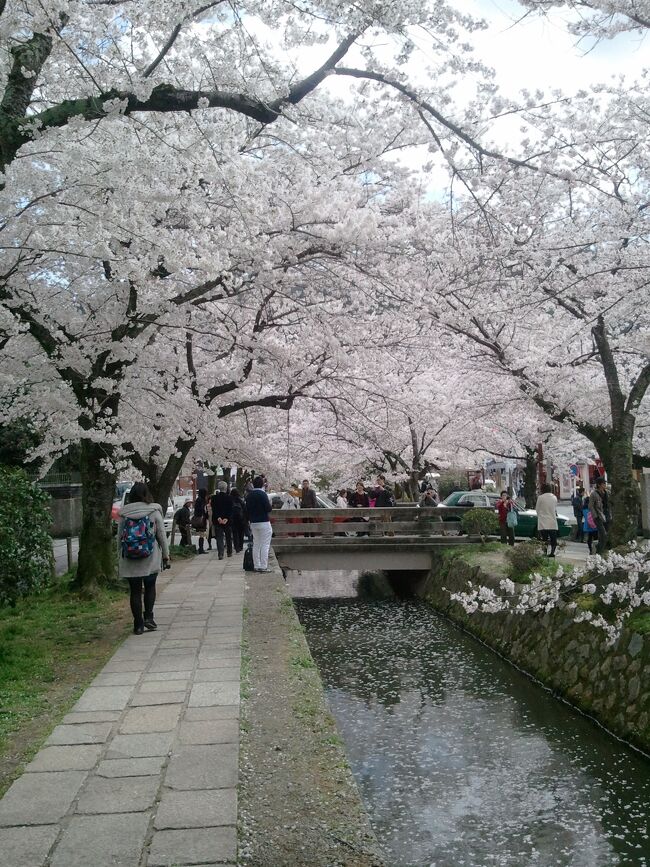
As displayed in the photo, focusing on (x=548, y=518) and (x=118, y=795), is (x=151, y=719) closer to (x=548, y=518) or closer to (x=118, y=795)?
(x=118, y=795)

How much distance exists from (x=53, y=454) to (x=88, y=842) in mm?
13654

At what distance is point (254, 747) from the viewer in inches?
186

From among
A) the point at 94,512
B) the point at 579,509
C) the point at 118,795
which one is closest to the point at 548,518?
the point at 579,509

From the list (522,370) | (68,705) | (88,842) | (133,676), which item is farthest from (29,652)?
(522,370)

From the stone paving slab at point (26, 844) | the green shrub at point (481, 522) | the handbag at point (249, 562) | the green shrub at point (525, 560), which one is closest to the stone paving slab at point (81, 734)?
the stone paving slab at point (26, 844)

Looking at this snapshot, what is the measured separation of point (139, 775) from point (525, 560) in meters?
9.35

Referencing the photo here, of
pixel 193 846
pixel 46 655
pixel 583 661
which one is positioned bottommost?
pixel 583 661

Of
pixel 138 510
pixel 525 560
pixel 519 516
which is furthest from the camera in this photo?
pixel 519 516

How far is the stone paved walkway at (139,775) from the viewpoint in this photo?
3.38 metres

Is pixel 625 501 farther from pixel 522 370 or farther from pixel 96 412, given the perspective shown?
pixel 96 412

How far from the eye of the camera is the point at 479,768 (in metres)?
7.31

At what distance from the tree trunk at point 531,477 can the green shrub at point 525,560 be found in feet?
56.9

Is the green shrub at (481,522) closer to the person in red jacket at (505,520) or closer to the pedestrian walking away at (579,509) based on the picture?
the person in red jacket at (505,520)

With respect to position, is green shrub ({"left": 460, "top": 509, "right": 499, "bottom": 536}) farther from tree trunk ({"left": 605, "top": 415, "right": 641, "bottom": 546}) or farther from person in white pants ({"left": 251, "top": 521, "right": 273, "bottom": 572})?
person in white pants ({"left": 251, "top": 521, "right": 273, "bottom": 572})
